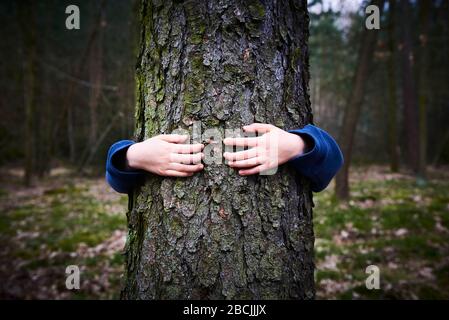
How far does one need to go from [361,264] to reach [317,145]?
3.61m

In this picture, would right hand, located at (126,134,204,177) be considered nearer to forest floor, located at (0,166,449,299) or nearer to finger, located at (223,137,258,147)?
finger, located at (223,137,258,147)

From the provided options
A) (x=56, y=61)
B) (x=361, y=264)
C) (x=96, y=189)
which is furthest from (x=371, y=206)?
(x=56, y=61)

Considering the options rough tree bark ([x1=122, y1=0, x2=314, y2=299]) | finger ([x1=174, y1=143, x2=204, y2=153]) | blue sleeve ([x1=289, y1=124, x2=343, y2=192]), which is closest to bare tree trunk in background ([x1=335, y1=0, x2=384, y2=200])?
blue sleeve ([x1=289, y1=124, x2=343, y2=192])

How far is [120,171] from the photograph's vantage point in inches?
62.7

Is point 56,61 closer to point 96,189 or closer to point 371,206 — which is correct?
point 96,189

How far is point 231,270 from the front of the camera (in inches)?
56.7

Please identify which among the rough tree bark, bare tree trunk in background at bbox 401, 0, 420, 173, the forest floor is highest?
bare tree trunk in background at bbox 401, 0, 420, 173

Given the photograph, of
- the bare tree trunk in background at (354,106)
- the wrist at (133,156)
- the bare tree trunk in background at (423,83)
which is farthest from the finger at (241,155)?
the bare tree trunk in background at (423,83)

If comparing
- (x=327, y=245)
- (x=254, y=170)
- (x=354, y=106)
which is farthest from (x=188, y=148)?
(x=354, y=106)

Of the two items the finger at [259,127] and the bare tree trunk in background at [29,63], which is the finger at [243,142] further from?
the bare tree trunk in background at [29,63]

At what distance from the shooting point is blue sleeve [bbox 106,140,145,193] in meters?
1.60

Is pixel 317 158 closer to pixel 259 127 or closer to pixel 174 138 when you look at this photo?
pixel 259 127

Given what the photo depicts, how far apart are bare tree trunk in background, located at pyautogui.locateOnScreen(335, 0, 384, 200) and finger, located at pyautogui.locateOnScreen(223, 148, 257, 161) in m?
6.79

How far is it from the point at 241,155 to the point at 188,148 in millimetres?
278
